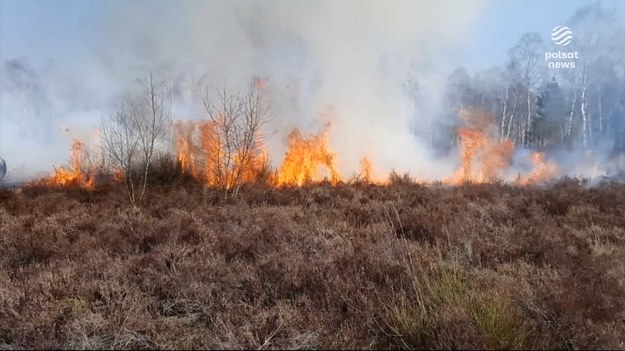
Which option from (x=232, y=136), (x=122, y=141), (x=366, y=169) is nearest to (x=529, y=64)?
(x=366, y=169)

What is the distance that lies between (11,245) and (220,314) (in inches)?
221

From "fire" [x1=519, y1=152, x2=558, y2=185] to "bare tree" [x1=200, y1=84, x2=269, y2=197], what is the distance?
10.6m

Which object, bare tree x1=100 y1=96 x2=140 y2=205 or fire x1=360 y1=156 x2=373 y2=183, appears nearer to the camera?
bare tree x1=100 y1=96 x2=140 y2=205

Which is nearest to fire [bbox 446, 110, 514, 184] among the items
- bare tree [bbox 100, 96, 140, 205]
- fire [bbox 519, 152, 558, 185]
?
fire [bbox 519, 152, 558, 185]

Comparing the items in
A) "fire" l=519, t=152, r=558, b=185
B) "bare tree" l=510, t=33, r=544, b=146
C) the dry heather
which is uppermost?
"bare tree" l=510, t=33, r=544, b=146

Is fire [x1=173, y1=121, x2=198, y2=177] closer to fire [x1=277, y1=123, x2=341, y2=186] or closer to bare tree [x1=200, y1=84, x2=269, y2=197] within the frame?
bare tree [x1=200, y1=84, x2=269, y2=197]

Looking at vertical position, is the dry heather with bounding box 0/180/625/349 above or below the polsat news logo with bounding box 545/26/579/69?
below

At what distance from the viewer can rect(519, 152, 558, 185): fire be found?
1906 cm

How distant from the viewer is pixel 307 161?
1817 cm

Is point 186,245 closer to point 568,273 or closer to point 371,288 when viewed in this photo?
point 371,288

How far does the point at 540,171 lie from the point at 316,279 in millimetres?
18088

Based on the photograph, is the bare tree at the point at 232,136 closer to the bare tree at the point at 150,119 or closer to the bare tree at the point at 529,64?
the bare tree at the point at 150,119

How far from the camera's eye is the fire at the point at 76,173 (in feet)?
56.9

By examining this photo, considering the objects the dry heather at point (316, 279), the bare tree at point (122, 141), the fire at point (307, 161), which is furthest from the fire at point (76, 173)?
the fire at point (307, 161)
